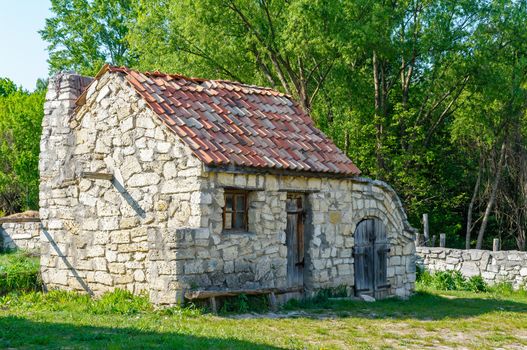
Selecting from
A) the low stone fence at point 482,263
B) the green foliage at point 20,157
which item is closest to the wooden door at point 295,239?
the low stone fence at point 482,263

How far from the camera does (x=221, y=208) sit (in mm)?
12227

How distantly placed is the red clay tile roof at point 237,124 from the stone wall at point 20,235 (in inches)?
365

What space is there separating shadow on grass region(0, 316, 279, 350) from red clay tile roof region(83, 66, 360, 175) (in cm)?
342

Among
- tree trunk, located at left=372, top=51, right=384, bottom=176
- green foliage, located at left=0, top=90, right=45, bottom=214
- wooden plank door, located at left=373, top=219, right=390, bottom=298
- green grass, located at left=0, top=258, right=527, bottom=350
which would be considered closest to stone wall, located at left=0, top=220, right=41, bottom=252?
green grass, located at left=0, top=258, right=527, bottom=350

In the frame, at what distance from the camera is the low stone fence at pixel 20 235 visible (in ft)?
70.5

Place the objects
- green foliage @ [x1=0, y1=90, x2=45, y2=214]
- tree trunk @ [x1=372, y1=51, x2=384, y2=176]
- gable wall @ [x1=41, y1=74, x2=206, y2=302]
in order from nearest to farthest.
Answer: gable wall @ [x1=41, y1=74, x2=206, y2=302], tree trunk @ [x1=372, y1=51, x2=384, y2=176], green foliage @ [x1=0, y1=90, x2=45, y2=214]

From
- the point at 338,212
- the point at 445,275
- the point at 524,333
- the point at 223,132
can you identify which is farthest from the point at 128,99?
the point at 445,275

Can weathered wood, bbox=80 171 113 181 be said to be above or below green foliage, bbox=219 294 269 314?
above

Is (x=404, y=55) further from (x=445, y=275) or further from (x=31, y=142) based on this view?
(x=31, y=142)

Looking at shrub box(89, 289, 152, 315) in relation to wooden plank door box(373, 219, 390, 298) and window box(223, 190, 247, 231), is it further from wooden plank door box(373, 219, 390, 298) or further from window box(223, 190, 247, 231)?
wooden plank door box(373, 219, 390, 298)

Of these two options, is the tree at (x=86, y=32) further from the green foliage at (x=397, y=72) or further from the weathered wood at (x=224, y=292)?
the weathered wood at (x=224, y=292)

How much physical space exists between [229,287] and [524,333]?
15.7ft

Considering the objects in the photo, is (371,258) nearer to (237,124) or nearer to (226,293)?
(237,124)

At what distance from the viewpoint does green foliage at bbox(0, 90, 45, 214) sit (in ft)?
92.6
